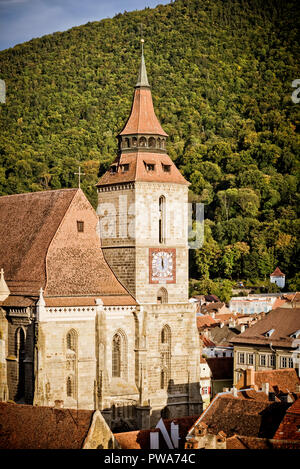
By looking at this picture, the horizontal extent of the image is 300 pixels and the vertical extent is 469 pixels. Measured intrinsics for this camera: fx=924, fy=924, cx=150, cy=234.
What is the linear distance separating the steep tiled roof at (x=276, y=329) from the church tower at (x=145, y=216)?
1413 centimetres

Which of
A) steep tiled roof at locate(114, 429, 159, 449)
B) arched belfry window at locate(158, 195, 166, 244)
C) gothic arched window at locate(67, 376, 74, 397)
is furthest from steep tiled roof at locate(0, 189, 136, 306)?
steep tiled roof at locate(114, 429, 159, 449)

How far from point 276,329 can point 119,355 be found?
19043mm

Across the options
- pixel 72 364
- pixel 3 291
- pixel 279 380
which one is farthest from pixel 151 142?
pixel 279 380

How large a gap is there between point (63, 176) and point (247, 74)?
259ft

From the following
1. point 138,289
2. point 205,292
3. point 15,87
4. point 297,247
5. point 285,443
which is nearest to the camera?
point 285,443

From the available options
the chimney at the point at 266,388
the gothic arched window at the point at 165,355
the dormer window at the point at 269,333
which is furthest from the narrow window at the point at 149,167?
the dormer window at the point at 269,333

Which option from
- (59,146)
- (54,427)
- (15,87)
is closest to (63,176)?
(59,146)

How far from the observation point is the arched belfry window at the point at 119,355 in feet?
158

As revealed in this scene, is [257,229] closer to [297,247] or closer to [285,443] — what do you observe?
[297,247]

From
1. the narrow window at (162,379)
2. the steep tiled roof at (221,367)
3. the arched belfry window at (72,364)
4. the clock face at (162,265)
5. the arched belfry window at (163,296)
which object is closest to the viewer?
the arched belfry window at (72,364)

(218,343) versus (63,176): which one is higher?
(63,176)

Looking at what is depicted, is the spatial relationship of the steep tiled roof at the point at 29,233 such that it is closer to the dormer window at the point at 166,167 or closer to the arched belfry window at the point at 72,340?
the arched belfry window at the point at 72,340
